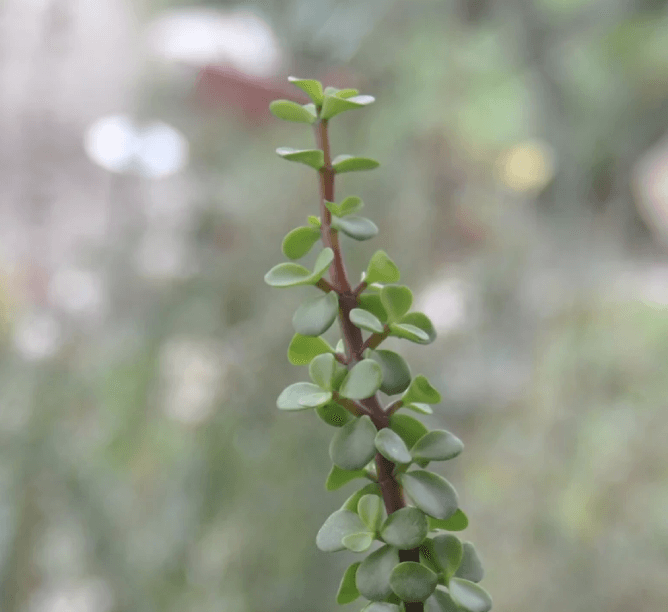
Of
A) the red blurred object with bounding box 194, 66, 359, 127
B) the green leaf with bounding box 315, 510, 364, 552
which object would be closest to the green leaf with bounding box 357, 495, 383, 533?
the green leaf with bounding box 315, 510, 364, 552

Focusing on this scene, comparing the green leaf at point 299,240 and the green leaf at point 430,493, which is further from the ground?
the green leaf at point 299,240

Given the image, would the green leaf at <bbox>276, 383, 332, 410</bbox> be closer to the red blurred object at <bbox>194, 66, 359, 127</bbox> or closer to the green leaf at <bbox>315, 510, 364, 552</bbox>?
the green leaf at <bbox>315, 510, 364, 552</bbox>

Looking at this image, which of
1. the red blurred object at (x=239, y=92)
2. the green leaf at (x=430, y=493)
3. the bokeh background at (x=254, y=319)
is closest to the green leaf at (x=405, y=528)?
the green leaf at (x=430, y=493)

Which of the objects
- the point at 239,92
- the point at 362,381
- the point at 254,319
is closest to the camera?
the point at 362,381

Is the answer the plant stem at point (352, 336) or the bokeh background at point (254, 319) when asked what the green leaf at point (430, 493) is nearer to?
the plant stem at point (352, 336)

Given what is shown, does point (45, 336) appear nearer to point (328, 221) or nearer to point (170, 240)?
point (170, 240)

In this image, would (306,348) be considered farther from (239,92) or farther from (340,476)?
(239,92)

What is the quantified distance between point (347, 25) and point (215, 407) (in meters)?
0.61

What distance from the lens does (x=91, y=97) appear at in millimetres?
1269

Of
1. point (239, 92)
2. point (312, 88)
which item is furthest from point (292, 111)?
point (239, 92)

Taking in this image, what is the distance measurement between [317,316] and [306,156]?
0.10ft

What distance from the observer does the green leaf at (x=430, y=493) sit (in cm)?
11

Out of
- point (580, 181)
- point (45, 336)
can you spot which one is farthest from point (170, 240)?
point (580, 181)

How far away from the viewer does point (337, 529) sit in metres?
0.12
